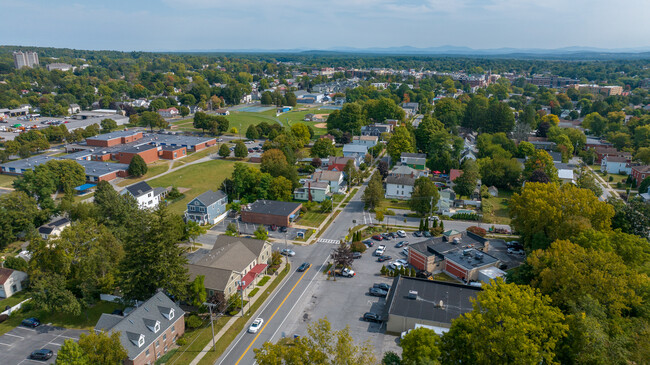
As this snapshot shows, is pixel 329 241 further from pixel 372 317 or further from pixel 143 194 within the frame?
pixel 143 194

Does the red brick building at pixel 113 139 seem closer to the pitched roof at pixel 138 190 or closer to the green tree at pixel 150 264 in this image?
the pitched roof at pixel 138 190

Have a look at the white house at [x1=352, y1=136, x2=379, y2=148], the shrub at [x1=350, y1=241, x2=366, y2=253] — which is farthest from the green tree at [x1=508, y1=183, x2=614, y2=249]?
the white house at [x1=352, y1=136, x2=379, y2=148]

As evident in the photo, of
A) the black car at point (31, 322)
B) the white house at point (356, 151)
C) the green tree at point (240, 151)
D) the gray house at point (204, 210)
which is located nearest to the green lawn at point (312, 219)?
the gray house at point (204, 210)

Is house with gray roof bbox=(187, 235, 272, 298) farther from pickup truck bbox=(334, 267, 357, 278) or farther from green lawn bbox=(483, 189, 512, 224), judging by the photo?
green lawn bbox=(483, 189, 512, 224)

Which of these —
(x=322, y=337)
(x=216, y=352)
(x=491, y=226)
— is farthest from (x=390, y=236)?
(x=322, y=337)

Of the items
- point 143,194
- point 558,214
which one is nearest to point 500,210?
point 558,214

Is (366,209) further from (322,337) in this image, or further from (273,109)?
(273,109)
